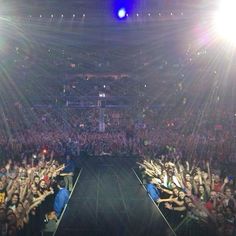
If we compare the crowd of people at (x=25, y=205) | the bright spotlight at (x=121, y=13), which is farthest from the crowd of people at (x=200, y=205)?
the bright spotlight at (x=121, y=13)

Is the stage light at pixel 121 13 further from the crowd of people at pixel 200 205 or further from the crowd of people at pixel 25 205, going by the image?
the crowd of people at pixel 25 205

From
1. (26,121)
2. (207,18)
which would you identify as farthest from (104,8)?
(26,121)

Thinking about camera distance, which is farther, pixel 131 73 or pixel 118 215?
pixel 131 73

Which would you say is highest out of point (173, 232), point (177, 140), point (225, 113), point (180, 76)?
point (180, 76)

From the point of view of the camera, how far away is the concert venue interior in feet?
35.6

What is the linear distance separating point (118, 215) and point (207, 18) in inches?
318

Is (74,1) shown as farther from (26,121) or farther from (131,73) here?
(131,73)

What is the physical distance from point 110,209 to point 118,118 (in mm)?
28911

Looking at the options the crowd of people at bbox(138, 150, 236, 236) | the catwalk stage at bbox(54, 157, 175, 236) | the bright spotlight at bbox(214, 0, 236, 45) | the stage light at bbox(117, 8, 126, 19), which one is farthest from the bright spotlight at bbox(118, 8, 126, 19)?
the catwalk stage at bbox(54, 157, 175, 236)

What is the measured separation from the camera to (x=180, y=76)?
46250mm

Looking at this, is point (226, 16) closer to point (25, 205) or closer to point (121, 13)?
point (121, 13)

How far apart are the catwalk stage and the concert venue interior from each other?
0.17ft

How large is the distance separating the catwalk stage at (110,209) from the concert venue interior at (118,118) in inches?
2.0

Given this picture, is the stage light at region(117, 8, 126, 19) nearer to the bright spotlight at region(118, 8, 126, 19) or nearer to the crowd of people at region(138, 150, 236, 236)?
the bright spotlight at region(118, 8, 126, 19)
